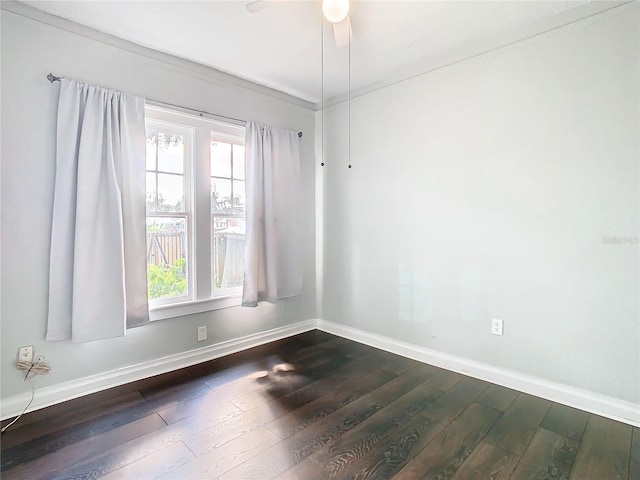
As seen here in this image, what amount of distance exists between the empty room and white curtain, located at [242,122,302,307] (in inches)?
1.2

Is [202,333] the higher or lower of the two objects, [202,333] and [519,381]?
the higher

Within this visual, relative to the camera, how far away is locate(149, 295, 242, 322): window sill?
2.71 meters

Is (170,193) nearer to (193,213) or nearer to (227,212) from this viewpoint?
(193,213)

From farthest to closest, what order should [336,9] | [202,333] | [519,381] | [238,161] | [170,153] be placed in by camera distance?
[238,161] < [202,333] < [170,153] < [519,381] < [336,9]

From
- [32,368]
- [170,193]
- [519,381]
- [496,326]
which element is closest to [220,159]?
[170,193]

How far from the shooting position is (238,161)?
326 centimetres

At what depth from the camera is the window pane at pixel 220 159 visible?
3088mm

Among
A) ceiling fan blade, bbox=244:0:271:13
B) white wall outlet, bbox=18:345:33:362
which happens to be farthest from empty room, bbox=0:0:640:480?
ceiling fan blade, bbox=244:0:271:13

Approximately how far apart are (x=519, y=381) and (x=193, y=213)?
288 cm

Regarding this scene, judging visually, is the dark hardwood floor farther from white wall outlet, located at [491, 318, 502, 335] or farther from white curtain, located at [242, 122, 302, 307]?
white curtain, located at [242, 122, 302, 307]

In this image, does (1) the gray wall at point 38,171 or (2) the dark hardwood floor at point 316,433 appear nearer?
(2) the dark hardwood floor at point 316,433

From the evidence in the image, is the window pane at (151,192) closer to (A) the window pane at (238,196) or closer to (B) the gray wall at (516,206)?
(A) the window pane at (238,196)

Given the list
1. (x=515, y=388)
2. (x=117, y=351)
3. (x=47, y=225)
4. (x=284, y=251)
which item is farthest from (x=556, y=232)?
(x=47, y=225)

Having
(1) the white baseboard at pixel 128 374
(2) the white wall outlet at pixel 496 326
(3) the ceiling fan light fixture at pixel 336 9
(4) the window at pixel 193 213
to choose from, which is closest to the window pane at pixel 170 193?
(4) the window at pixel 193 213
